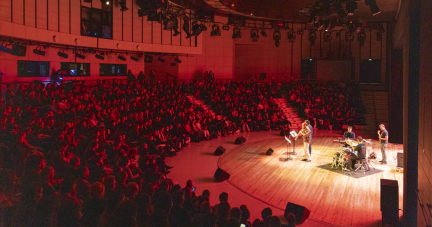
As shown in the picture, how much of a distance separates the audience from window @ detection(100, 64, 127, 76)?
3.18 feet

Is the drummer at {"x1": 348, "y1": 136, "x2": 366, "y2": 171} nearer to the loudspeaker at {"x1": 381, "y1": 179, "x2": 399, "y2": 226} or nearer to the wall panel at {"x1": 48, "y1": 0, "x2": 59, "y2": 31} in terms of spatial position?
the loudspeaker at {"x1": 381, "y1": 179, "x2": 399, "y2": 226}

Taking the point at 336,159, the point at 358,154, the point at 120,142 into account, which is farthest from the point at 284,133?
the point at 120,142

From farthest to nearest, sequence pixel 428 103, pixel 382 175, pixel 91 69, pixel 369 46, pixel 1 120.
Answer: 1. pixel 369 46
2. pixel 91 69
3. pixel 382 175
4. pixel 1 120
5. pixel 428 103

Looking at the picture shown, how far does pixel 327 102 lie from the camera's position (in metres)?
20.9

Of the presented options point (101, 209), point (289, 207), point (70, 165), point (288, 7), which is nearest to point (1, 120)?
point (70, 165)

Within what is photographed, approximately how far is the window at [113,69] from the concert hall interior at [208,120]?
0.27 ft

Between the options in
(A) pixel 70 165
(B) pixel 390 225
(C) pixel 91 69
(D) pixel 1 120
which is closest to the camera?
(A) pixel 70 165

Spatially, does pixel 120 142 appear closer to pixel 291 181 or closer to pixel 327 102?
pixel 291 181

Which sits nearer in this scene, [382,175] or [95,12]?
[382,175]

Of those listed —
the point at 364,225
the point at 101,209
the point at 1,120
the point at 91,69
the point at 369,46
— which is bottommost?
the point at 364,225

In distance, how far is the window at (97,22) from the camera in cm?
1698

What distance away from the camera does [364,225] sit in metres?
7.00

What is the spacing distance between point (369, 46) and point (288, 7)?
10.9 meters

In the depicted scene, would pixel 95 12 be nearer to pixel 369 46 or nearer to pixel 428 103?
pixel 428 103
